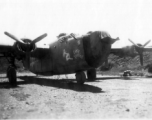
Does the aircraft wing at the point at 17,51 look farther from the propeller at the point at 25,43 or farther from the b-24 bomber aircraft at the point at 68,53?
the propeller at the point at 25,43

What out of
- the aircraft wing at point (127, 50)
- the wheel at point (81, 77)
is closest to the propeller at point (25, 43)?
the wheel at point (81, 77)

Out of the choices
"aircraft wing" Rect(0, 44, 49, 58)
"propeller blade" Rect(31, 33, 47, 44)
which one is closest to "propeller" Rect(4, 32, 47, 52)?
"propeller blade" Rect(31, 33, 47, 44)

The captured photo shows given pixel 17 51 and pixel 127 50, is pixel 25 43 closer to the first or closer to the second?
pixel 17 51

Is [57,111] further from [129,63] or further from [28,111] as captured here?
[129,63]

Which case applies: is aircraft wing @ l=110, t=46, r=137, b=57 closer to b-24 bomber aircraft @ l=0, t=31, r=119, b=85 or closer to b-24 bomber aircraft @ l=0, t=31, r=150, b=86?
b-24 bomber aircraft @ l=0, t=31, r=150, b=86

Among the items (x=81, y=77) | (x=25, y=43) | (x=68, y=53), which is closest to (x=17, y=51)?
(x=25, y=43)

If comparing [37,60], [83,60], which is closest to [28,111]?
[83,60]

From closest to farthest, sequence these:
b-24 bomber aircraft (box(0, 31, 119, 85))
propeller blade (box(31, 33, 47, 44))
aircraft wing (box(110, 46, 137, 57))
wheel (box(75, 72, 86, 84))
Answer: b-24 bomber aircraft (box(0, 31, 119, 85))
wheel (box(75, 72, 86, 84))
propeller blade (box(31, 33, 47, 44))
aircraft wing (box(110, 46, 137, 57))

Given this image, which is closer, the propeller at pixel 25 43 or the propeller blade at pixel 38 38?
the propeller at pixel 25 43

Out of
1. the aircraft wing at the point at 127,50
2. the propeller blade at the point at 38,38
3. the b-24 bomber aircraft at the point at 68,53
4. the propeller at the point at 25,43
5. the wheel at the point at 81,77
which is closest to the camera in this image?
the b-24 bomber aircraft at the point at 68,53
